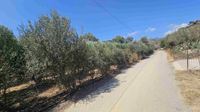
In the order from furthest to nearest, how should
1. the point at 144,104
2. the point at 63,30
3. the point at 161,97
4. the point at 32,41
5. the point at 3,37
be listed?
the point at 3,37 < the point at 63,30 < the point at 32,41 < the point at 161,97 < the point at 144,104

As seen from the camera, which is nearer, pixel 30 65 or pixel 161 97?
pixel 161 97

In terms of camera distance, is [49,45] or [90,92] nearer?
[49,45]

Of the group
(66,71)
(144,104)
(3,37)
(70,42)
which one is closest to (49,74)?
(66,71)

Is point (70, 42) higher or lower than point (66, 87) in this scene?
higher

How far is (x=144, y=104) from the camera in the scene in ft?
27.1

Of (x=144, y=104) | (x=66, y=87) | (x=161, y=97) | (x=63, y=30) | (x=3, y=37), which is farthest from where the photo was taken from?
(x=3, y=37)

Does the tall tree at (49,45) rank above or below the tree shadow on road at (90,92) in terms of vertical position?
above

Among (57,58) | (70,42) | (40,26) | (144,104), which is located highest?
(40,26)

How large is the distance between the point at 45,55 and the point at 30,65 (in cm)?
97

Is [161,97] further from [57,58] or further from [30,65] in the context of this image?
[30,65]

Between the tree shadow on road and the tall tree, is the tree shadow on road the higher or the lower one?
the lower one

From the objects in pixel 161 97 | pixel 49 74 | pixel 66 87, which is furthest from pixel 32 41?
pixel 161 97

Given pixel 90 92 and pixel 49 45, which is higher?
pixel 49 45

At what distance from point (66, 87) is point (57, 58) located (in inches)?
84.9
